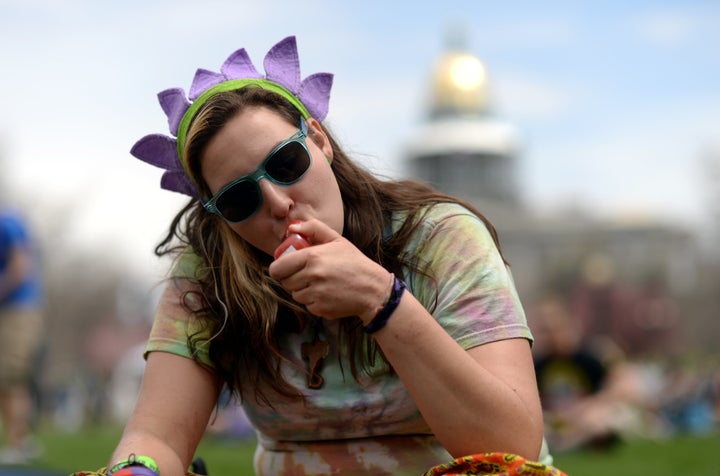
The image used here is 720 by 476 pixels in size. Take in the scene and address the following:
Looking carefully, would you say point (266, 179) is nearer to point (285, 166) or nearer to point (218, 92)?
point (285, 166)

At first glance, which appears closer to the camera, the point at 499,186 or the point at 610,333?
the point at 610,333

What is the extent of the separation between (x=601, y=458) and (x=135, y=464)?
575 centimetres

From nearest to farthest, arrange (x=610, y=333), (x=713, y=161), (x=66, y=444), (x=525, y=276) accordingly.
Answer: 1. (x=66, y=444)
2. (x=713, y=161)
3. (x=610, y=333)
4. (x=525, y=276)

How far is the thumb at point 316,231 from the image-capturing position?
2104mm

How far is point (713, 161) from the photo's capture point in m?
42.3

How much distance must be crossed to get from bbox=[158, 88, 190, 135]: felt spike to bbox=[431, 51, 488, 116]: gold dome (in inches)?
3201

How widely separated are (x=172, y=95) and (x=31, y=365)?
5449 millimetres

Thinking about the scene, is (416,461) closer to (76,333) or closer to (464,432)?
(464,432)

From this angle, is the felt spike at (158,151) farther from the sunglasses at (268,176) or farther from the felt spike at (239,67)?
the sunglasses at (268,176)

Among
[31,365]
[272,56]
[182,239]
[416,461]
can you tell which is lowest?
[31,365]

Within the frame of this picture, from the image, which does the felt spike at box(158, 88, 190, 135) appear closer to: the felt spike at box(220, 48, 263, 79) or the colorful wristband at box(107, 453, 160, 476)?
the felt spike at box(220, 48, 263, 79)

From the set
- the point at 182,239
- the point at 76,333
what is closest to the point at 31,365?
the point at 182,239

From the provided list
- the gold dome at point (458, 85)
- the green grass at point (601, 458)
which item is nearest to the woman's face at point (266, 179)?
the green grass at point (601, 458)

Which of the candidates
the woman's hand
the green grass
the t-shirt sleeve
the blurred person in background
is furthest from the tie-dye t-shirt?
the blurred person in background
